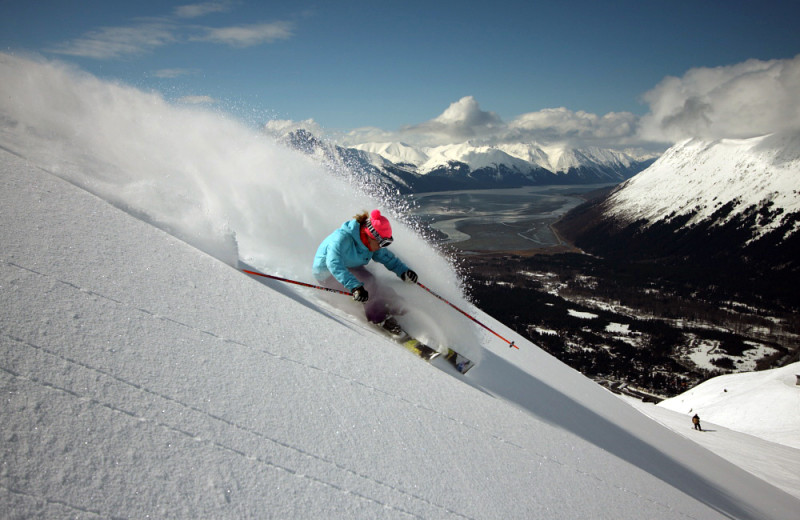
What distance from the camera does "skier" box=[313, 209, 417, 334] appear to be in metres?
5.99

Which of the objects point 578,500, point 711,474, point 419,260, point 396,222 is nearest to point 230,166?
point 396,222

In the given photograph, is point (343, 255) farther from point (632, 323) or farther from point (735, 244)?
point (735, 244)

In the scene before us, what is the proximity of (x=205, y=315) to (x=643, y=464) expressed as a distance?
22.4 ft

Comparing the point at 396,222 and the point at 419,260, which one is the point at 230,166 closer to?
the point at 396,222

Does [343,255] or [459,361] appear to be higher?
[343,255]

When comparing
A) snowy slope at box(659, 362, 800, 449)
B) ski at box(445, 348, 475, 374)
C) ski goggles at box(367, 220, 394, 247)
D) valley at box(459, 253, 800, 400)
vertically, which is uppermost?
ski goggles at box(367, 220, 394, 247)

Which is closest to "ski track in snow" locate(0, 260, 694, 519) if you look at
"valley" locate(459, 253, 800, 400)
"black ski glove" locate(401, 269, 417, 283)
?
"black ski glove" locate(401, 269, 417, 283)

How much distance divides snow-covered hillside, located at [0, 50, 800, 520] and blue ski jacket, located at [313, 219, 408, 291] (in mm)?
543

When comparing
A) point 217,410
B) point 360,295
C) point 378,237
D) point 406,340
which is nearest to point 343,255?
point 378,237

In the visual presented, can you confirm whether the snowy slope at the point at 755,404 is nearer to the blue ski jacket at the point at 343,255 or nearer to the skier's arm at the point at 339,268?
the blue ski jacket at the point at 343,255

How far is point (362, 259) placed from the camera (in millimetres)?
6574

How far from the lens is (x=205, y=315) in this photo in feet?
11.6

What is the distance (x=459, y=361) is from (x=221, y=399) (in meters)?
4.12

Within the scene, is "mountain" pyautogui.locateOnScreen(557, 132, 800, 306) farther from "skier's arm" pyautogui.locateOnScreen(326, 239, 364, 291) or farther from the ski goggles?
"skier's arm" pyautogui.locateOnScreen(326, 239, 364, 291)
